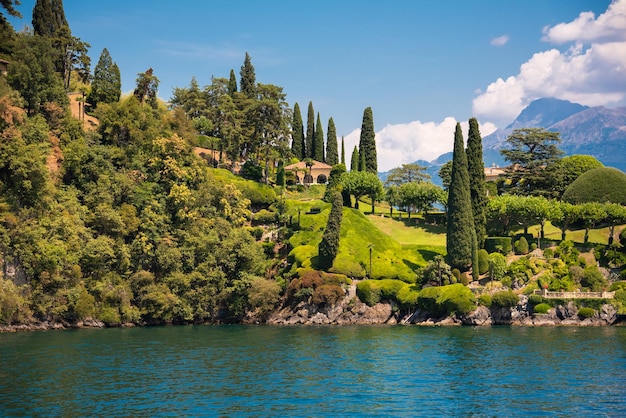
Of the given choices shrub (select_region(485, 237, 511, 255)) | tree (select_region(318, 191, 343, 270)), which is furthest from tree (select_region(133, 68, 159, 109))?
shrub (select_region(485, 237, 511, 255))

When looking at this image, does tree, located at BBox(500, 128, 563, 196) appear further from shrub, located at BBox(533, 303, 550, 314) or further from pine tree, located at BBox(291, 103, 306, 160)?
pine tree, located at BBox(291, 103, 306, 160)

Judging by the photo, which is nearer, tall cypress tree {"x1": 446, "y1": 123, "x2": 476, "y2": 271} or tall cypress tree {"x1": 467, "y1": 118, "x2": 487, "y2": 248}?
tall cypress tree {"x1": 446, "y1": 123, "x2": 476, "y2": 271}

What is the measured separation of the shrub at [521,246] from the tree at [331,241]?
82.8 feet

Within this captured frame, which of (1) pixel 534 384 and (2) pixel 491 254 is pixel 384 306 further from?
(1) pixel 534 384

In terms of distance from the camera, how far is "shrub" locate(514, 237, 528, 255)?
9100cm

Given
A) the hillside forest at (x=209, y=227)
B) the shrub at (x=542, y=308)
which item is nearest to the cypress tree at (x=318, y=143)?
the hillside forest at (x=209, y=227)

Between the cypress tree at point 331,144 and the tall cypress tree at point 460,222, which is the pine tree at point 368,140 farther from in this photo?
the tall cypress tree at point 460,222

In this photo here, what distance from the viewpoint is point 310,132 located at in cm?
14500

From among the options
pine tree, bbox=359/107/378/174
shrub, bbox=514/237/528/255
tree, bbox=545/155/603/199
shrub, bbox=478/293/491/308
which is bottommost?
shrub, bbox=478/293/491/308

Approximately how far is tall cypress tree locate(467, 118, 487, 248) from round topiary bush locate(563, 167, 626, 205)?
20.1 meters

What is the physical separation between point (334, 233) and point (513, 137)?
5258cm

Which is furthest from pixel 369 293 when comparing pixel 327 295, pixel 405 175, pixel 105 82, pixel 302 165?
pixel 405 175

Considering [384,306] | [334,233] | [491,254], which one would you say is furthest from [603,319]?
[334,233]

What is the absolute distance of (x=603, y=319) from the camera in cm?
7719
